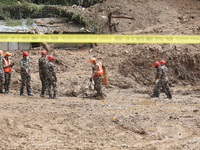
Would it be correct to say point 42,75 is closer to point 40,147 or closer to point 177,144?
point 40,147

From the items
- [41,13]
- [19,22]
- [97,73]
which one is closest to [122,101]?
[97,73]

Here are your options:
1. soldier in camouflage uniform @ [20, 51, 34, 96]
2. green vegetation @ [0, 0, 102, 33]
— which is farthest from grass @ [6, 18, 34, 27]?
soldier in camouflage uniform @ [20, 51, 34, 96]

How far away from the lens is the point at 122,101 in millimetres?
9992

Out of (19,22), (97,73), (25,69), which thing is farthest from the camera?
(19,22)

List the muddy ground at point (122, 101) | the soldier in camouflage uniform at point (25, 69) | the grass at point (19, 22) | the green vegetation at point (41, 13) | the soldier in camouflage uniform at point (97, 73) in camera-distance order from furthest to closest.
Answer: the green vegetation at point (41, 13) → the grass at point (19, 22) → the soldier in camouflage uniform at point (97, 73) → the soldier in camouflage uniform at point (25, 69) → the muddy ground at point (122, 101)

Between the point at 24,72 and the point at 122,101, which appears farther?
the point at 122,101

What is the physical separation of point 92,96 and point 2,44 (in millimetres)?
10163

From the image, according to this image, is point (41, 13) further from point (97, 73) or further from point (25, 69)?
point (97, 73)

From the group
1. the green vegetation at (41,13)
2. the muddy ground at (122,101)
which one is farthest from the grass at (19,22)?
the muddy ground at (122,101)

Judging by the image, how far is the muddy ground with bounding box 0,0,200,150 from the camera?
17.1ft

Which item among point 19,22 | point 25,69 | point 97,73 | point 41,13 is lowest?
point 97,73

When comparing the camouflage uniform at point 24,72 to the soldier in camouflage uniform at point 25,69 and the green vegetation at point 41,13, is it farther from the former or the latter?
the green vegetation at point 41,13

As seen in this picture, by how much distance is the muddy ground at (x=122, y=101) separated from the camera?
5207 millimetres

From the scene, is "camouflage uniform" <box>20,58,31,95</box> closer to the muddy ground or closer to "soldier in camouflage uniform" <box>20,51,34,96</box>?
"soldier in camouflage uniform" <box>20,51,34,96</box>
